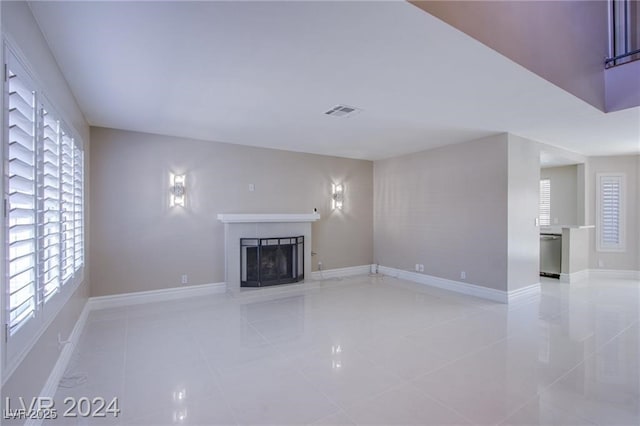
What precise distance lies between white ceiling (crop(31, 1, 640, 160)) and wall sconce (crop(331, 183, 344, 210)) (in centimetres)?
189

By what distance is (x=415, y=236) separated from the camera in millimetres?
6227

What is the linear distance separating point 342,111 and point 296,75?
1.09 m

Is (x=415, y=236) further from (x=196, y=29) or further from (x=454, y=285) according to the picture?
(x=196, y=29)

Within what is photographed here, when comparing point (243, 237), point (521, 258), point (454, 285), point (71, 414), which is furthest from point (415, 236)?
point (71, 414)

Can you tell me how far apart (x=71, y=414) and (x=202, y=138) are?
3991 millimetres

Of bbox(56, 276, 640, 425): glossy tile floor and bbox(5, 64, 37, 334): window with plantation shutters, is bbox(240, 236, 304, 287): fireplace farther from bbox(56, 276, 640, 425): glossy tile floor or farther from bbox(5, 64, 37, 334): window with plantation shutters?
bbox(5, 64, 37, 334): window with plantation shutters

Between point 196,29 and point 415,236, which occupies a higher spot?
point 196,29

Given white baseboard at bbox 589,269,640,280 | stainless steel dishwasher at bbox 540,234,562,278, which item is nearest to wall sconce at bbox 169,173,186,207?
stainless steel dishwasher at bbox 540,234,562,278

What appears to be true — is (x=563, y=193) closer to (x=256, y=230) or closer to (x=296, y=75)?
(x=256, y=230)

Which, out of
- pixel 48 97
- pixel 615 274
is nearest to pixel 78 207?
pixel 48 97

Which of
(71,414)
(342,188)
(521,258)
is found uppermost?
(342,188)

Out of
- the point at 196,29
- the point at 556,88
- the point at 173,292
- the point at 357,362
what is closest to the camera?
the point at 196,29

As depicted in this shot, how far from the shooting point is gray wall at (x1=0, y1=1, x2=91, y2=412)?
1679 millimetres

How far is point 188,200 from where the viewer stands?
5.09m
